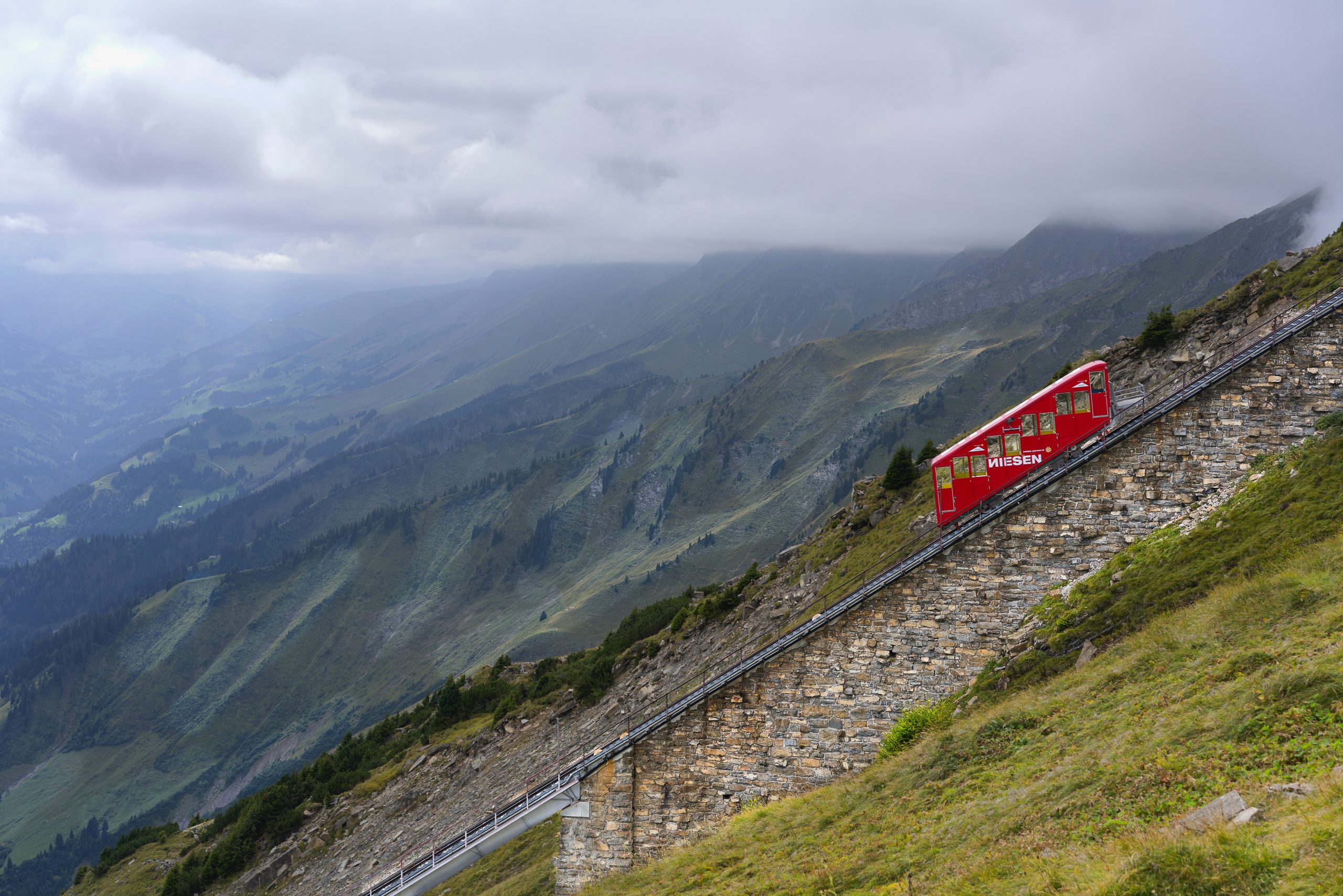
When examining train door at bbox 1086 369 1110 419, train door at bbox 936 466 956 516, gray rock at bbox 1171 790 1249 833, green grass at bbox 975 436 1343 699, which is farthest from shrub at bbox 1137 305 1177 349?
gray rock at bbox 1171 790 1249 833

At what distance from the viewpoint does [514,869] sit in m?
40.0

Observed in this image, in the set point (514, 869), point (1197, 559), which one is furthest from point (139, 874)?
point (1197, 559)

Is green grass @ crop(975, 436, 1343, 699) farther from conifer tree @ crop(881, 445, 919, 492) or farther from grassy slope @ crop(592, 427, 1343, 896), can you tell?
conifer tree @ crop(881, 445, 919, 492)

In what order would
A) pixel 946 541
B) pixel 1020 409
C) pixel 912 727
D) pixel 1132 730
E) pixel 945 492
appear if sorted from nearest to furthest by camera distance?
pixel 1132 730, pixel 912 727, pixel 946 541, pixel 1020 409, pixel 945 492

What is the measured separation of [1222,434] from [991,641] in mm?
11762

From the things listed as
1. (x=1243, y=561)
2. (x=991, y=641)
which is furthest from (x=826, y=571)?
(x=1243, y=561)

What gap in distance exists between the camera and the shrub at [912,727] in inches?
942

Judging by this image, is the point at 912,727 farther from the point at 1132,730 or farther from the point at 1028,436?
the point at 1028,436

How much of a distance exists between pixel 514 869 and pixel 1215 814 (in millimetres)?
37753

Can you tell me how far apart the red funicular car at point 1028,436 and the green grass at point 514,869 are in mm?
26138

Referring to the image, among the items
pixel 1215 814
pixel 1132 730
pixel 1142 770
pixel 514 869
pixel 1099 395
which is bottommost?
pixel 514 869

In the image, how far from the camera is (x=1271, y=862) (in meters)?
9.41

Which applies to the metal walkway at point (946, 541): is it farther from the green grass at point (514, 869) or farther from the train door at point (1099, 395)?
the green grass at point (514, 869)

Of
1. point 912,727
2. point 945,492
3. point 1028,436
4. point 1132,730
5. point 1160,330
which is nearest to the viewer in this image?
point 1132,730
